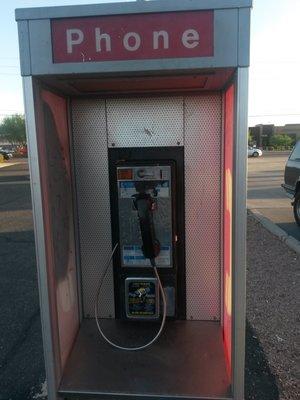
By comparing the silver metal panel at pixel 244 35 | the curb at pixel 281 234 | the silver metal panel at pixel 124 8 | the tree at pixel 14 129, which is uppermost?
the tree at pixel 14 129

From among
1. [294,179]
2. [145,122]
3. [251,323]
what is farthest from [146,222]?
[294,179]

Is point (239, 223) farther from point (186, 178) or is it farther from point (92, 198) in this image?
point (92, 198)

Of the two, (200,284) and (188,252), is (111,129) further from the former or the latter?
(200,284)

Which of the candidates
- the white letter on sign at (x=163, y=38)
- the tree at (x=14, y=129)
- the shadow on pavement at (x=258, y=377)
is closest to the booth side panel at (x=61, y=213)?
the white letter on sign at (x=163, y=38)

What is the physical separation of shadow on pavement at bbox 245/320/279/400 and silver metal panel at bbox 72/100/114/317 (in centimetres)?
102

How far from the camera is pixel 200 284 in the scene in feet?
8.80

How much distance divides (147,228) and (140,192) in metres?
0.23

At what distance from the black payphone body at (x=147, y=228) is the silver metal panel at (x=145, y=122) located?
0.20 ft

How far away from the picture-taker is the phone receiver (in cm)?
230

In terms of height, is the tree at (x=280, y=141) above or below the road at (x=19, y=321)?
above

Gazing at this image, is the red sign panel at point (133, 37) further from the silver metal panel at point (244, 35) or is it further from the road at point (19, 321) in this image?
the road at point (19, 321)

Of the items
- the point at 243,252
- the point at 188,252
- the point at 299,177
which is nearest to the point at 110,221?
the point at 188,252

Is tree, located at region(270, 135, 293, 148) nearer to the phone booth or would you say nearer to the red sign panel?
the phone booth

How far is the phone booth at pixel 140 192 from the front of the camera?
1.61 metres
